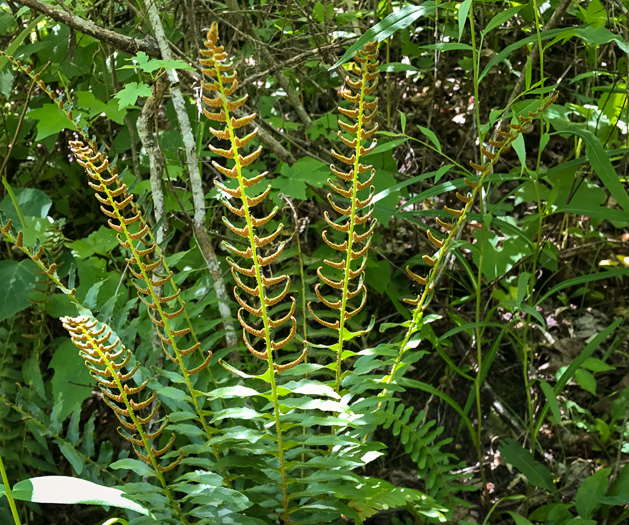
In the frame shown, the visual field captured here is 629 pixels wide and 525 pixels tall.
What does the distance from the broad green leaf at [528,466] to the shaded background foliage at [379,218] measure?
0.23m

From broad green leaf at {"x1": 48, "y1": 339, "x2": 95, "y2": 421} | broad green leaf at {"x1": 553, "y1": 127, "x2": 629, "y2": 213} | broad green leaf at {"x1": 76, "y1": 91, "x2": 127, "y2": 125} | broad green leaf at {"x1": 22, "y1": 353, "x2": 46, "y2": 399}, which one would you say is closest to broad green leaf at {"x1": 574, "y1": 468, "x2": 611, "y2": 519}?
broad green leaf at {"x1": 553, "y1": 127, "x2": 629, "y2": 213}

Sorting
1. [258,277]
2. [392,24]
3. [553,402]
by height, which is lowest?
[553,402]

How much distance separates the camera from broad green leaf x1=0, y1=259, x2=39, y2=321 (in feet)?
6.10

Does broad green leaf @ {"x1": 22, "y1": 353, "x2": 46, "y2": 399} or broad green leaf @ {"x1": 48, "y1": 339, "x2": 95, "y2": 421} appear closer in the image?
broad green leaf @ {"x1": 48, "y1": 339, "x2": 95, "y2": 421}

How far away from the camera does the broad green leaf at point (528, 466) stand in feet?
5.65

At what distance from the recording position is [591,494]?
161 centimetres

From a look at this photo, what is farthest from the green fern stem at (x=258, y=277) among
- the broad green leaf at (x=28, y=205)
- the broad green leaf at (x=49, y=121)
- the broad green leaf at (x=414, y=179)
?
the broad green leaf at (x=28, y=205)

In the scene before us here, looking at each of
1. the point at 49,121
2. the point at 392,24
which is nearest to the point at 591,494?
the point at 392,24

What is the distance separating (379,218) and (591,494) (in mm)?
1008

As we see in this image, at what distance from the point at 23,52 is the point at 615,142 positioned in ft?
7.00

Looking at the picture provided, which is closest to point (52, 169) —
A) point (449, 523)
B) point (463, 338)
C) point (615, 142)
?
point (463, 338)

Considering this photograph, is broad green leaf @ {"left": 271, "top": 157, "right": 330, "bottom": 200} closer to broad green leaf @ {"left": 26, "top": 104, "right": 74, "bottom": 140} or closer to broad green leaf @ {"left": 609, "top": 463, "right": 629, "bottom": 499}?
broad green leaf @ {"left": 26, "top": 104, "right": 74, "bottom": 140}

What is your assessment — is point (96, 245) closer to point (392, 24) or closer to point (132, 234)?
point (132, 234)

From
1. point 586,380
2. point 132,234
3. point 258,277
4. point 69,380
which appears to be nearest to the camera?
point 258,277
